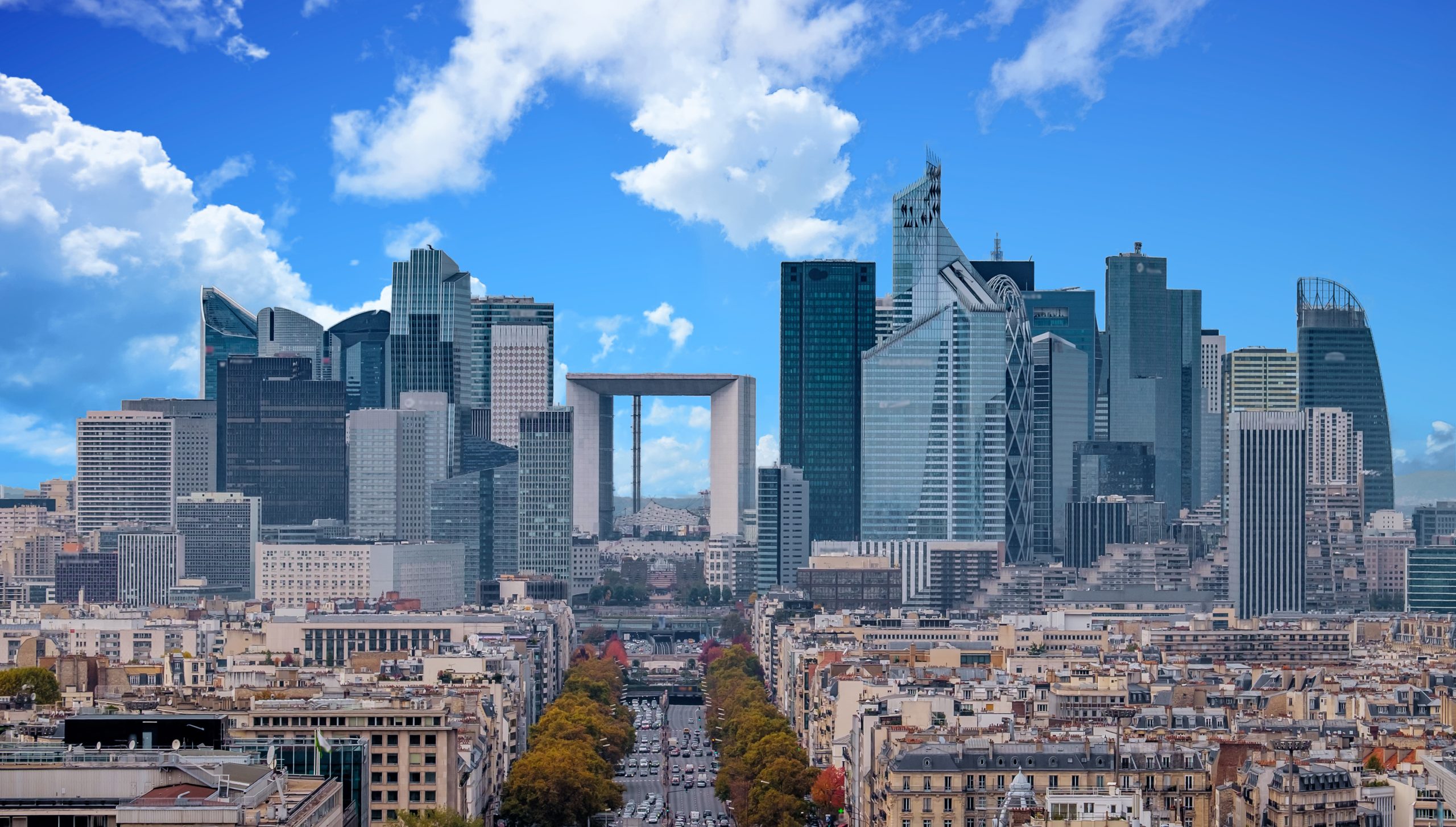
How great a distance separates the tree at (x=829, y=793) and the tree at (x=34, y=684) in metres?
29.3

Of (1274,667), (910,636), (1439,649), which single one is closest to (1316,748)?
(1274,667)

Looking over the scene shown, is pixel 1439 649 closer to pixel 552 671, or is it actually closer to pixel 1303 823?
pixel 552 671

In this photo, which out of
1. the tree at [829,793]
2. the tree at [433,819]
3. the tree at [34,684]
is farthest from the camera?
the tree at [34,684]

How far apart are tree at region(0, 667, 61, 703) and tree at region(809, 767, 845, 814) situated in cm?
2934

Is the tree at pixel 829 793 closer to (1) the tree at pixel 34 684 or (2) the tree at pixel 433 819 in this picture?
(2) the tree at pixel 433 819

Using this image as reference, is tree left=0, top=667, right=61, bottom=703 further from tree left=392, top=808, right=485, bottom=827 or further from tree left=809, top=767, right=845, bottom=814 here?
tree left=809, top=767, right=845, bottom=814

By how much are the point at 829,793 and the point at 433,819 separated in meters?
26.8

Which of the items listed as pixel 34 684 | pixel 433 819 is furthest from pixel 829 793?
pixel 34 684

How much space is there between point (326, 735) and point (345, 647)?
276 feet

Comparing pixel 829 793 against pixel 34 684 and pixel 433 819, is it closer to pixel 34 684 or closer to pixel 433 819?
pixel 433 819

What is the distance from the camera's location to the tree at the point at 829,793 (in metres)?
102

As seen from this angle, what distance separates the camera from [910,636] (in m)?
170

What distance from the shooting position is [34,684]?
109500mm

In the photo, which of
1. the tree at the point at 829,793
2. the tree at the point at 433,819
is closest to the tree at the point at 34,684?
the tree at the point at 433,819
